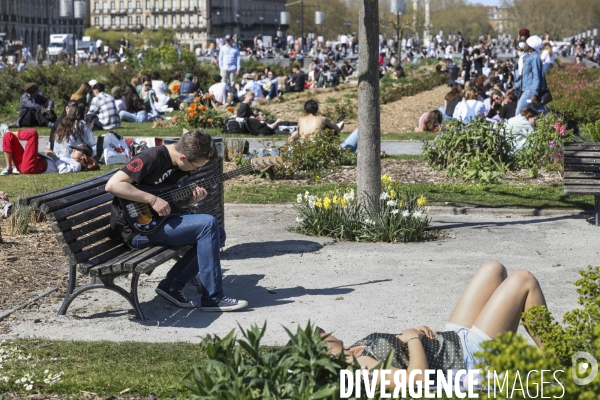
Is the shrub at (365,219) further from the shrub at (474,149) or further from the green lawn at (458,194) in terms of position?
the shrub at (474,149)

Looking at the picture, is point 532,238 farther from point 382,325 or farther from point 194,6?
point 194,6

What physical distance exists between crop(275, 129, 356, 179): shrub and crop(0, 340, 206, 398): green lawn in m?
7.16

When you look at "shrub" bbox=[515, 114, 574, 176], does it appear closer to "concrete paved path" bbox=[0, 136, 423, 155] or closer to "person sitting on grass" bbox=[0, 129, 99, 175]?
"concrete paved path" bbox=[0, 136, 423, 155]

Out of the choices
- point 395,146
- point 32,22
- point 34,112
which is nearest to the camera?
point 395,146

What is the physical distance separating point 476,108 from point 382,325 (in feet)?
37.7

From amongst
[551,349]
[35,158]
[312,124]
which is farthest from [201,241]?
[35,158]

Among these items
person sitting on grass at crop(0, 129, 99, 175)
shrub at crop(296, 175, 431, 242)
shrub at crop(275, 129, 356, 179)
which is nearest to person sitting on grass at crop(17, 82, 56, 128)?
person sitting on grass at crop(0, 129, 99, 175)

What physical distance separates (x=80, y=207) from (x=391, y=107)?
2130 cm

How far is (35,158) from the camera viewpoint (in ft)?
46.1

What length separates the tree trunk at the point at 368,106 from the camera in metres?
9.23

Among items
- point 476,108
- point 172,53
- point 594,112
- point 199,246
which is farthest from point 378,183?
point 172,53

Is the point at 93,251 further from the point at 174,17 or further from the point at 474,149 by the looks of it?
the point at 174,17

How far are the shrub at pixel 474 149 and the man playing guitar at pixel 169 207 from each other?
20.8 feet

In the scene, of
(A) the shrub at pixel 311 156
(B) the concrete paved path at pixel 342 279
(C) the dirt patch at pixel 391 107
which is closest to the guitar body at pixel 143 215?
(B) the concrete paved path at pixel 342 279
